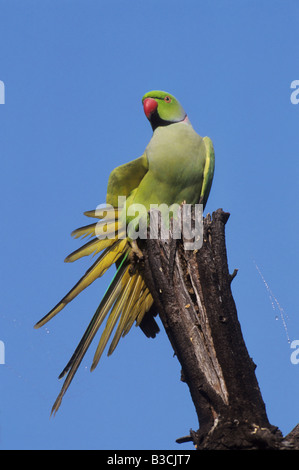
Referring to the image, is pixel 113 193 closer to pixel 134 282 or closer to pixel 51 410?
pixel 134 282

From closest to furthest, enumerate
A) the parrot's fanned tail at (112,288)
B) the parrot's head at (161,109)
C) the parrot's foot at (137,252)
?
the parrot's foot at (137,252), the parrot's fanned tail at (112,288), the parrot's head at (161,109)

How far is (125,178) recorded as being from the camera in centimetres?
547

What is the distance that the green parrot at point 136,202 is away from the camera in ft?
16.8

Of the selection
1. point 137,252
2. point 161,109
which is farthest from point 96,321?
point 161,109

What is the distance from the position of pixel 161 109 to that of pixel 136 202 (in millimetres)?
1034

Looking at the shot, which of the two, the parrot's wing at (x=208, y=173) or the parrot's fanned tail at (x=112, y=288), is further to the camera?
the parrot's wing at (x=208, y=173)

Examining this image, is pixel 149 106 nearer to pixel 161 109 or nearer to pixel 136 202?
pixel 161 109

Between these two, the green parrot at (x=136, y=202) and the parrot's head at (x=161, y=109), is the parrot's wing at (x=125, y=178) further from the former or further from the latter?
the parrot's head at (x=161, y=109)

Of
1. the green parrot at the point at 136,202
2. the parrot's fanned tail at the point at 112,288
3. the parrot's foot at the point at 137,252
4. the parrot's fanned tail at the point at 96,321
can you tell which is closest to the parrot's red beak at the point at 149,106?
the green parrot at the point at 136,202

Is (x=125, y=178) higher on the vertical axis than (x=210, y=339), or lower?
higher

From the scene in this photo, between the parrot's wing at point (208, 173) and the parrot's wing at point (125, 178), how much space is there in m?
0.55

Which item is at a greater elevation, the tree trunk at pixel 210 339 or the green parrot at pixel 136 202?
the green parrot at pixel 136 202

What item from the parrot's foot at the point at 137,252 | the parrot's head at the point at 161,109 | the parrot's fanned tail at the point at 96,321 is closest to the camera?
the parrot's fanned tail at the point at 96,321
